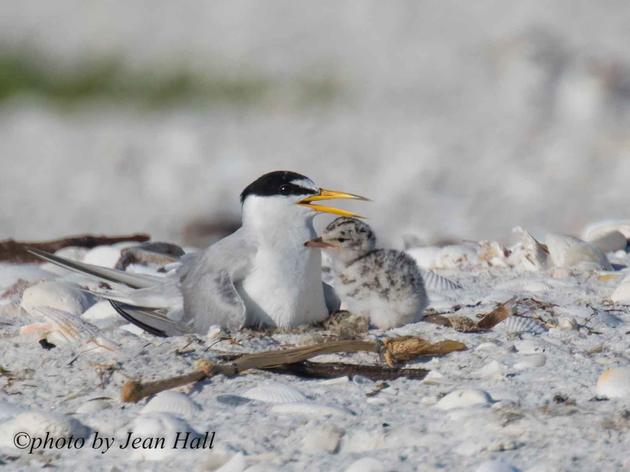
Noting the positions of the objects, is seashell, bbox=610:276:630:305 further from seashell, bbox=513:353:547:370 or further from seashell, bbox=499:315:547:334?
seashell, bbox=513:353:547:370

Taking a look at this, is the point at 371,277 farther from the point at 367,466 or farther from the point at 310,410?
the point at 367,466

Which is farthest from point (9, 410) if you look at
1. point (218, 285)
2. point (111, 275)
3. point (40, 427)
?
point (111, 275)

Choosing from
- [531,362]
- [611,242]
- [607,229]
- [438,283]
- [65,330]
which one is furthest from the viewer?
[607,229]

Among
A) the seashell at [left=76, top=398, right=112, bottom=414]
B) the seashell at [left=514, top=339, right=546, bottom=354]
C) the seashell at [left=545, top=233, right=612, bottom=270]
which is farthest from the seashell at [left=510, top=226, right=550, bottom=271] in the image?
the seashell at [left=76, top=398, right=112, bottom=414]

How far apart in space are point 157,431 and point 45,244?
3947 millimetres

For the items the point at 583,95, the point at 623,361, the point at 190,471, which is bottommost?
the point at 190,471

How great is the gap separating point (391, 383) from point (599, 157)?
286 inches

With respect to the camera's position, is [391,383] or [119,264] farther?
[119,264]

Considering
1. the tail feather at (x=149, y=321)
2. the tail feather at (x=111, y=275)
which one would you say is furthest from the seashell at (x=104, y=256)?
the tail feather at (x=149, y=321)

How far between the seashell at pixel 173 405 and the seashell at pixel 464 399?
2.37 feet

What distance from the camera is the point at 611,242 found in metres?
6.61

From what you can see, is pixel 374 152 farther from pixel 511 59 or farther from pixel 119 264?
pixel 119 264

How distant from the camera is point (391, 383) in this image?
4133 millimetres

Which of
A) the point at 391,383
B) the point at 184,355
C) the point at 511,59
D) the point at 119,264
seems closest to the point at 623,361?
the point at 391,383
